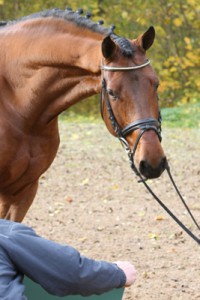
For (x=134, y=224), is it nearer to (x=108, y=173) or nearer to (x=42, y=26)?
(x=108, y=173)

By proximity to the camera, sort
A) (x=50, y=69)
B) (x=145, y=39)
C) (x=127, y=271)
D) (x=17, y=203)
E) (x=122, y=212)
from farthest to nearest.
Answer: (x=122, y=212), (x=17, y=203), (x=50, y=69), (x=145, y=39), (x=127, y=271)

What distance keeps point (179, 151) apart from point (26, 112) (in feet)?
20.9

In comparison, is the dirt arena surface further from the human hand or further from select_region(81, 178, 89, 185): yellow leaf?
the human hand

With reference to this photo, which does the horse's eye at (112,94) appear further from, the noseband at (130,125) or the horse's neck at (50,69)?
the horse's neck at (50,69)

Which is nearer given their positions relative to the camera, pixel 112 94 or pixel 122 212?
pixel 112 94

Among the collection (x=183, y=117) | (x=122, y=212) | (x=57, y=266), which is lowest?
(x=183, y=117)

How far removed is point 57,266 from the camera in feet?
10.2

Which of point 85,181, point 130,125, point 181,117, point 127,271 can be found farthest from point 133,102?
point 181,117

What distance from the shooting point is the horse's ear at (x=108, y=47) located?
3.97 metres

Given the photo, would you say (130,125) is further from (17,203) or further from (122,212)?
(122,212)

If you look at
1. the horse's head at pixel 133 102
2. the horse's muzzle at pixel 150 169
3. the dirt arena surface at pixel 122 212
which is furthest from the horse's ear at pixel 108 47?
the dirt arena surface at pixel 122 212

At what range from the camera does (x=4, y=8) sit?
1706 centimetres

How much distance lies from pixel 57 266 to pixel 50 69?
5.44 feet

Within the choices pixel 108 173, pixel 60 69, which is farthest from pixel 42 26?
pixel 108 173
